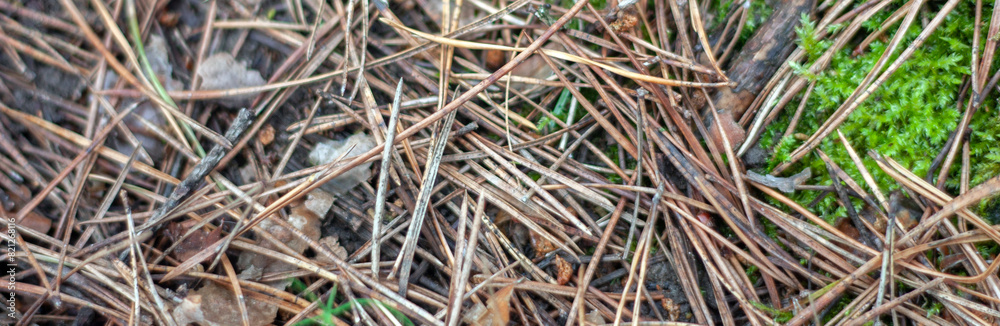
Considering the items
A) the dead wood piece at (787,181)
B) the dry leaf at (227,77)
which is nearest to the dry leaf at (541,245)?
the dead wood piece at (787,181)

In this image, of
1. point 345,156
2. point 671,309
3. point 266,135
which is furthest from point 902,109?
point 266,135

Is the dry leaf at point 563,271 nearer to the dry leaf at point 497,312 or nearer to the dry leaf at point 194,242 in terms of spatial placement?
the dry leaf at point 497,312

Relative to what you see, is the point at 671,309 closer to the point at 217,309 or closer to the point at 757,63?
the point at 757,63

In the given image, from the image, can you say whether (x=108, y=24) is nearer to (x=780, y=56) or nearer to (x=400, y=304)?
(x=400, y=304)

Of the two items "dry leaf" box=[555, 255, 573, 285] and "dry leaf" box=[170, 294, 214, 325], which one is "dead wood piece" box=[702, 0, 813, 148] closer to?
"dry leaf" box=[555, 255, 573, 285]

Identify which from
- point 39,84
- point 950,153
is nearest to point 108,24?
point 39,84

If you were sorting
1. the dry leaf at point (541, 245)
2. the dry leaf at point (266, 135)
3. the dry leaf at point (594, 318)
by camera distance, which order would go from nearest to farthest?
the dry leaf at point (594, 318) → the dry leaf at point (541, 245) → the dry leaf at point (266, 135)

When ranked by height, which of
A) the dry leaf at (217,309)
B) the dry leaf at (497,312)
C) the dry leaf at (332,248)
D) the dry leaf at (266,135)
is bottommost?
the dry leaf at (497,312)
